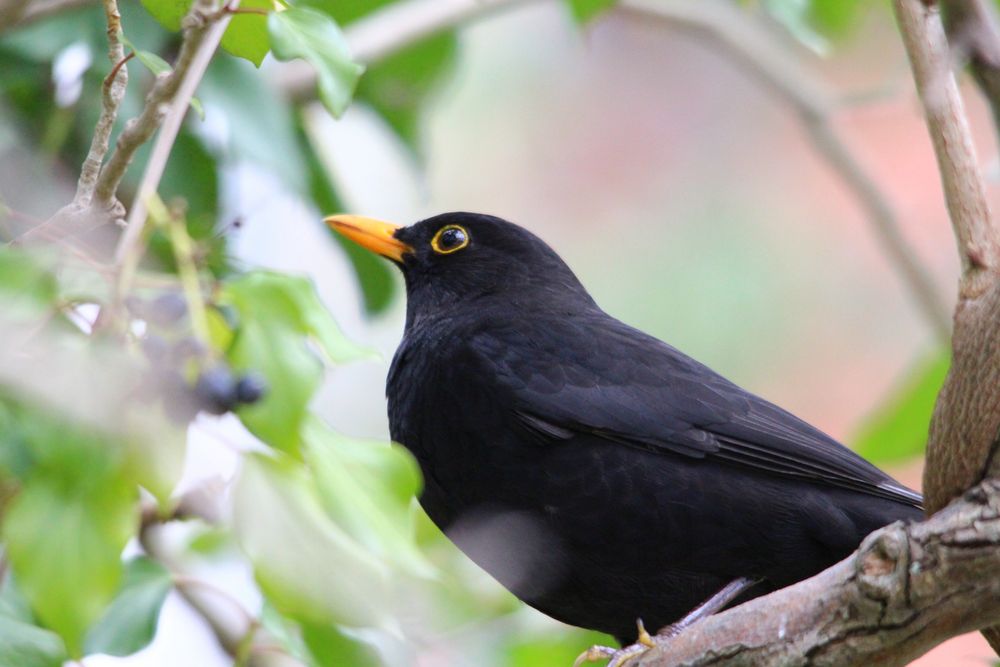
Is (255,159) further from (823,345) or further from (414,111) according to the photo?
(823,345)

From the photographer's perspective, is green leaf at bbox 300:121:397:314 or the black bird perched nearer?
the black bird perched

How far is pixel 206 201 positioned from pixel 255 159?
1.95 ft

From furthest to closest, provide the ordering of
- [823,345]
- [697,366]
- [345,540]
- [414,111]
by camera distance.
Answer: [823,345], [414,111], [697,366], [345,540]

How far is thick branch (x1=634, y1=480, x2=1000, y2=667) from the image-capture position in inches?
102

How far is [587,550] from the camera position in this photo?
11.6 feet

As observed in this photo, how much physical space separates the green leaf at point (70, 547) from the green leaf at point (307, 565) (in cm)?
17

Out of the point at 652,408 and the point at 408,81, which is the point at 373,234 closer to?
the point at 408,81

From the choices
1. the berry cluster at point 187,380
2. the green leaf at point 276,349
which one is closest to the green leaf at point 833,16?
the green leaf at point 276,349

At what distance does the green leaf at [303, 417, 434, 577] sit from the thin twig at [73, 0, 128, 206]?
26.0 inches

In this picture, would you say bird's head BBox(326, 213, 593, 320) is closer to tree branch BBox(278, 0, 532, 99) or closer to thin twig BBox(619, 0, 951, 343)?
tree branch BBox(278, 0, 532, 99)

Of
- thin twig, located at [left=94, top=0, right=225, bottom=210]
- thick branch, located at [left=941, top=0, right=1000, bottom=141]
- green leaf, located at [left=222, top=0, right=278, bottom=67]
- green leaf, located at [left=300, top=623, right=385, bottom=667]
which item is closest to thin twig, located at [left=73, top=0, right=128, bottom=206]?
thin twig, located at [left=94, top=0, right=225, bottom=210]

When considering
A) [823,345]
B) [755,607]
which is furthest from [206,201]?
[823,345]

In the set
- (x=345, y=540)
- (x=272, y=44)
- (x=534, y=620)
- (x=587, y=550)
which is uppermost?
(x=272, y=44)

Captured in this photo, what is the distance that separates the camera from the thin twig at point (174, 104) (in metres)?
1.88
